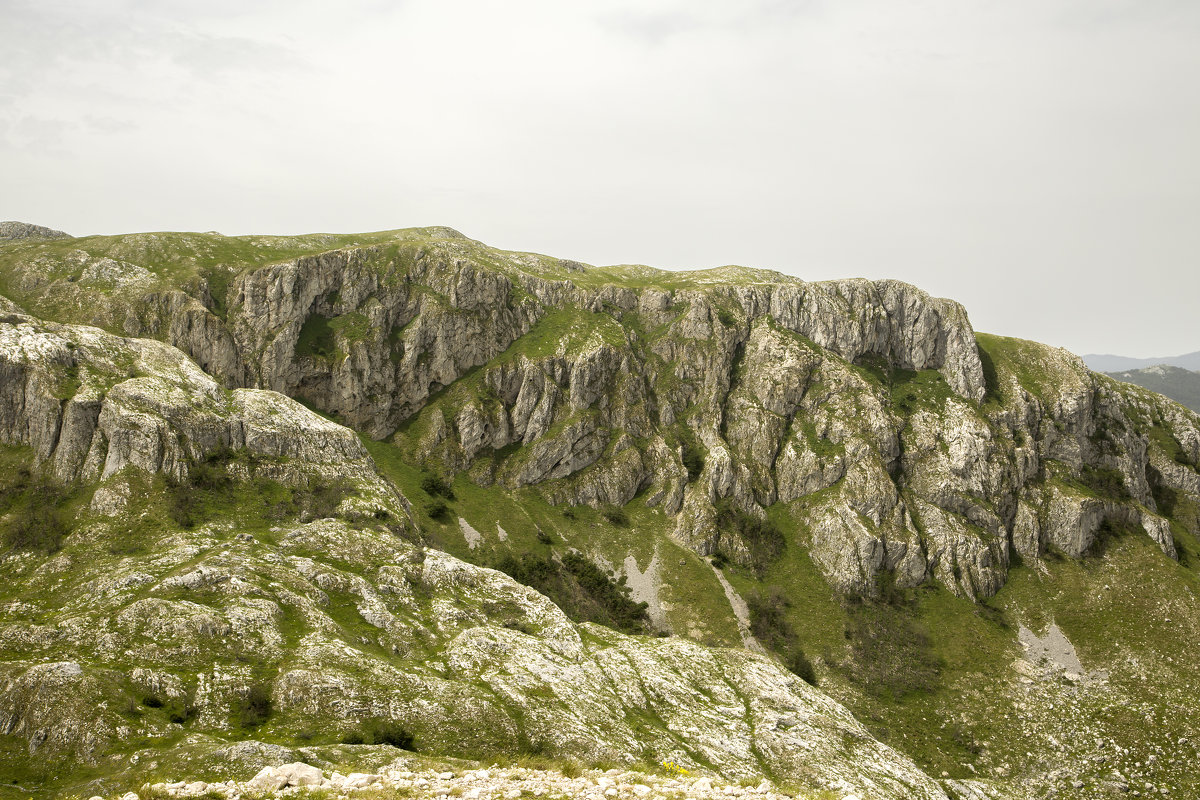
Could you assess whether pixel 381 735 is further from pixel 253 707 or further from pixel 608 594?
pixel 608 594

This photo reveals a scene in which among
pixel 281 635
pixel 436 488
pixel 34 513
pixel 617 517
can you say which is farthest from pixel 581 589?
pixel 34 513

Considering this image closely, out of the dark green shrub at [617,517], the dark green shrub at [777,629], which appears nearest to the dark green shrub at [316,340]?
the dark green shrub at [617,517]

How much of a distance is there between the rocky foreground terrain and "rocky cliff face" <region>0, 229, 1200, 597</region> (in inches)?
37.8

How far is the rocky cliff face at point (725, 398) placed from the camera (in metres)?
151

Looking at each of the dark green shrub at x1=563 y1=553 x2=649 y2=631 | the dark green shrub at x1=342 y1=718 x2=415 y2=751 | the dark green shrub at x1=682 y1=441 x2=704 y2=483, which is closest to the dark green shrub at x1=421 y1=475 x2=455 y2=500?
the dark green shrub at x1=563 y1=553 x2=649 y2=631

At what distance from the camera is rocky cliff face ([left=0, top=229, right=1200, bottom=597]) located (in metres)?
151

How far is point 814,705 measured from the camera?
8212cm

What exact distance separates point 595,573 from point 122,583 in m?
94.9

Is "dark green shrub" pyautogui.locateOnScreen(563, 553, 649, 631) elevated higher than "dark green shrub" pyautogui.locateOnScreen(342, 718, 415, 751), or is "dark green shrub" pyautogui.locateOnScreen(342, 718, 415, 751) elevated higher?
"dark green shrub" pyautogui.locateOnScreen(342, 718, 415, 751)

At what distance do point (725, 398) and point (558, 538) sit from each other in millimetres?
69510

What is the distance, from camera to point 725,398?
183750 millimetres

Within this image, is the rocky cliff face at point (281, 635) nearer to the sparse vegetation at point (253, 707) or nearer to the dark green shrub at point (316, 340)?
the sparse vegetation at point (253, 707)

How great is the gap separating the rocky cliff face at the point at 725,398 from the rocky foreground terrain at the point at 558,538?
96 cm

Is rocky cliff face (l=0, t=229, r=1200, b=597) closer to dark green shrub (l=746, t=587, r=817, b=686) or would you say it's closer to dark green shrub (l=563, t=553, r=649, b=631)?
dark green shrub (l=746, t=587, r=817, b=686)
